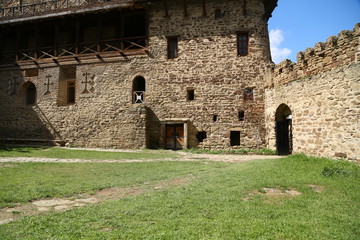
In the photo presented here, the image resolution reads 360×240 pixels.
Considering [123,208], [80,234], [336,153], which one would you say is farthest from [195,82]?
[80,234]

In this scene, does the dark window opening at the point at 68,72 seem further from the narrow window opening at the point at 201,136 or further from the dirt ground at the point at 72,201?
the dirt ground at the point at 72,201

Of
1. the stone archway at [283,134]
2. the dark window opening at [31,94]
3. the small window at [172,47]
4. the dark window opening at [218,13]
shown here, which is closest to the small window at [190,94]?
the small window at [172,47]

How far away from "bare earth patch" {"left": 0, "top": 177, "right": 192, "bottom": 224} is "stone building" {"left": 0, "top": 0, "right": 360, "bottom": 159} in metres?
8.92

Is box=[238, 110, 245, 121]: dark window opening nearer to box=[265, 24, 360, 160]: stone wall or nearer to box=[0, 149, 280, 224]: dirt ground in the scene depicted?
box=[265, 24, 360, 160]: stone wall

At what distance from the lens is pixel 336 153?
8211 millimetres

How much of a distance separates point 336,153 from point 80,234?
8.34m

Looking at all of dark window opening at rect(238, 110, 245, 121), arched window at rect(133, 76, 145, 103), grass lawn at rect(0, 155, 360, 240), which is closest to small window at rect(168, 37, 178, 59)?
arched window at rect(133, 76, 145, 103)

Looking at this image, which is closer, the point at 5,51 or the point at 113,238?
the point at 113,238

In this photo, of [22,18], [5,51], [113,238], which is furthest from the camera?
[5,51]

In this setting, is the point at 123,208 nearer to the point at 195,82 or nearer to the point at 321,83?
the point at 321,83

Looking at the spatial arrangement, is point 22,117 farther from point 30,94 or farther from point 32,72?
point 32,72

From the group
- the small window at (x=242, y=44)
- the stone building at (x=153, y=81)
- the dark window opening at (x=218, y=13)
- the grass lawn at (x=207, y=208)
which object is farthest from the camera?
the dark window opening at (x=218, y=13)

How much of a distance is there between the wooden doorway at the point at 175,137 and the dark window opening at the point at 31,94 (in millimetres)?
11645

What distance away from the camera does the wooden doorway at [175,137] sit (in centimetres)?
1562
